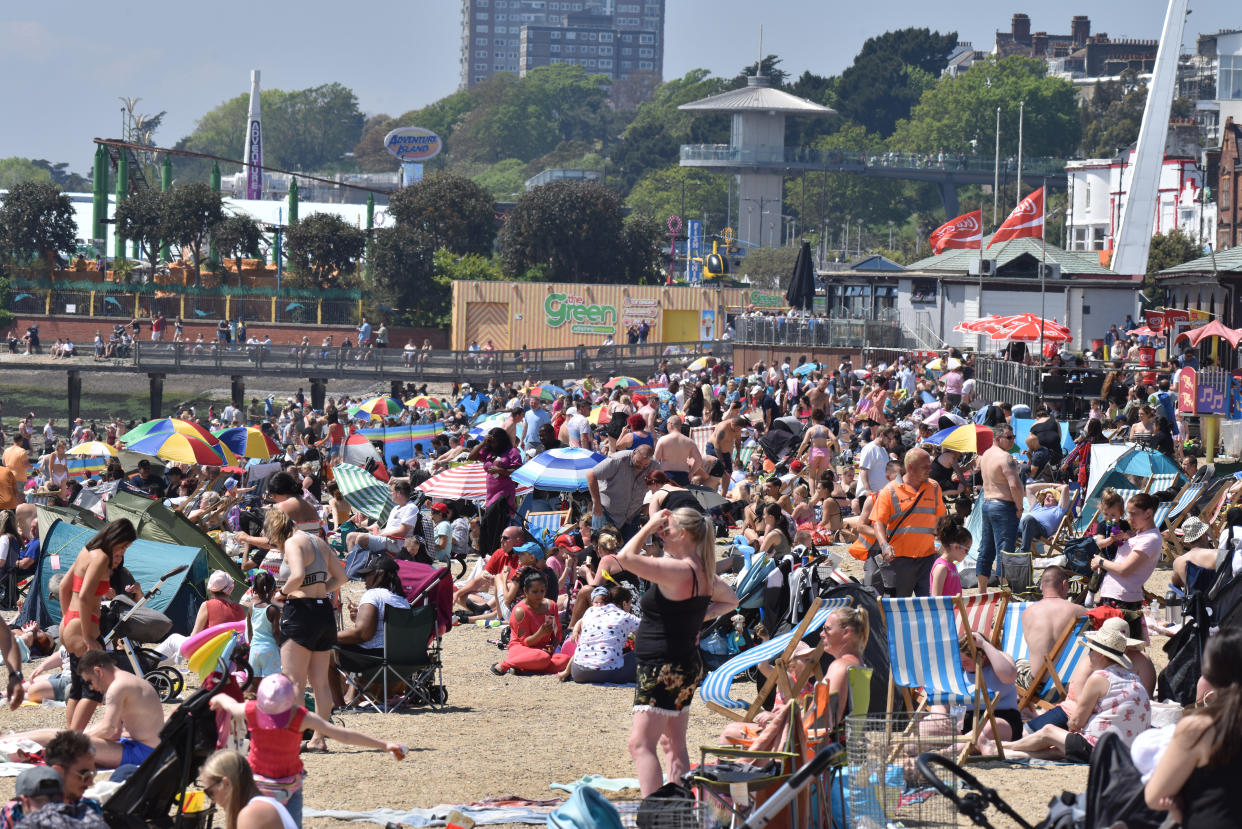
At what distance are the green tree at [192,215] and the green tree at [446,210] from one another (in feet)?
23.9

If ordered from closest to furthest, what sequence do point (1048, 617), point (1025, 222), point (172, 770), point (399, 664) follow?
point (172, 770), point (1048, 617), point (399, 664), point (1025, 222)

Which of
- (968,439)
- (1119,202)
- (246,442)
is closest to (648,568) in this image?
(968,439)

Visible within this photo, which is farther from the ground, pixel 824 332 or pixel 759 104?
pixel 759 104

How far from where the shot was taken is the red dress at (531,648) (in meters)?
9.90

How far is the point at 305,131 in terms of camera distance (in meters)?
174

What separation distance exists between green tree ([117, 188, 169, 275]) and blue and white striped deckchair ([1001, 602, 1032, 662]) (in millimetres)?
57412

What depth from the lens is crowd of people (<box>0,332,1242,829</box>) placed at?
20.2 feet

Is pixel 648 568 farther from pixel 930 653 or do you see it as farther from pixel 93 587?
pixel 93 587

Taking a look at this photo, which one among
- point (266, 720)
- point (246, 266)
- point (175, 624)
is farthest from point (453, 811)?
point (246, 266)

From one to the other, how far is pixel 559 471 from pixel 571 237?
163 ft

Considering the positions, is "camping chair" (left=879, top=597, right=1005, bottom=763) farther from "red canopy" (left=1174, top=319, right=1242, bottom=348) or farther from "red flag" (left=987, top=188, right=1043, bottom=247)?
"red flag" (left=987, top=188, right=1043, bottom=247)

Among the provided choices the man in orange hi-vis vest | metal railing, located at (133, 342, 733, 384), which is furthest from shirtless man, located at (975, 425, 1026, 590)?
metal railing, located at (133, 342, 733, 384)

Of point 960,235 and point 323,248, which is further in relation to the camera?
point 323,248

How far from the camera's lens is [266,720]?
6008 mm
